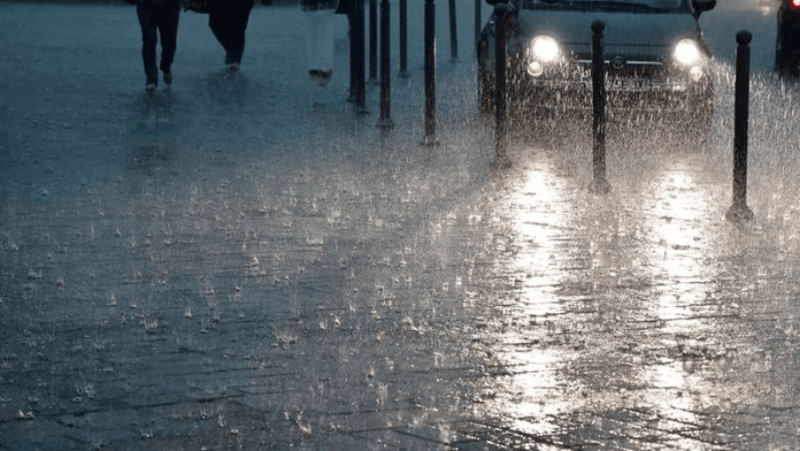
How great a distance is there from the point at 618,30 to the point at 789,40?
565 cm

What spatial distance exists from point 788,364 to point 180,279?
8.95 ft

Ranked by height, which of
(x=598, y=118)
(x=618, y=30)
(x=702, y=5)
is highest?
(x=702, y=5)

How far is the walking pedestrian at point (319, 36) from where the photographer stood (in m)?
13.7

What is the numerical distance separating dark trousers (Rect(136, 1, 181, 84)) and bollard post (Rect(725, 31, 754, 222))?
7.64 metres

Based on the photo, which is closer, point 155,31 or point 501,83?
point 501,83

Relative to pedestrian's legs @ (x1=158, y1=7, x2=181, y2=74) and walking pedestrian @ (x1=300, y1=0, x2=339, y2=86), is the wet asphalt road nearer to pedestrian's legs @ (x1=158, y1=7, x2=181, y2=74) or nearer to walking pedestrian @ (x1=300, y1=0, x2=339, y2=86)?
walking pedestrian @ (x1=300, y1=0, x2=339, y2=86)

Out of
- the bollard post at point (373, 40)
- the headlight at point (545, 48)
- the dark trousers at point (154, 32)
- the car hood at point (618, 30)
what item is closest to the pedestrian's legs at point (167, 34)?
the dark trousers at point (154, 32)

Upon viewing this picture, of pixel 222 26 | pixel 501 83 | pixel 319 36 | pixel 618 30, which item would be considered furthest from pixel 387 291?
pixel 222 26

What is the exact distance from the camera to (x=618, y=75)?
36.8ft

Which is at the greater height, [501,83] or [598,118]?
[501,83]

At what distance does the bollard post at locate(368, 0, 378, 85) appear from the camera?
14289 mm

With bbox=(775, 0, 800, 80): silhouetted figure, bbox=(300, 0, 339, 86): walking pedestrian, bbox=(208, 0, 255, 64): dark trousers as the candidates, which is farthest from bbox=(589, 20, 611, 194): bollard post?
bbox=(208, 0, 255, 64): dark trousers

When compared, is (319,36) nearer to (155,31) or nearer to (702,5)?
(155,31)

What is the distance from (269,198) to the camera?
845cm
